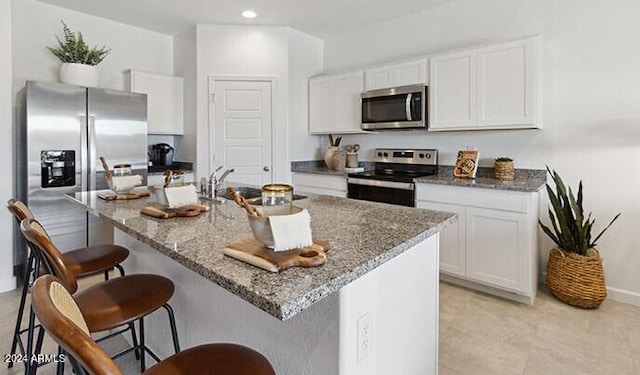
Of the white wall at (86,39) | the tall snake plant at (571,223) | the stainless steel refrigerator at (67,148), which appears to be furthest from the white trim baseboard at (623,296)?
the white wall at (86,39)

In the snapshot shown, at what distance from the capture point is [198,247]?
1.10 meters

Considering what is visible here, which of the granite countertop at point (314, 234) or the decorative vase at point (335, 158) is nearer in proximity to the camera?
the granite countertop at point (314, 234)

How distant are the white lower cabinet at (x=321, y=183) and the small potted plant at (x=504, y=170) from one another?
56.9 inches

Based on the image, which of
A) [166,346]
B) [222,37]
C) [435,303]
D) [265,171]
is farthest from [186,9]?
[435,303]

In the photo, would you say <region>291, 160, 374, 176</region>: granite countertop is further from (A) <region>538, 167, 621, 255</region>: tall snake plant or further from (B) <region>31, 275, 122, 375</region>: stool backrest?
(B) <region>31, 275, 122, 375</region>: stool backrest

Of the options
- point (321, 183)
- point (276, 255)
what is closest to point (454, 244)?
point (321, 183)

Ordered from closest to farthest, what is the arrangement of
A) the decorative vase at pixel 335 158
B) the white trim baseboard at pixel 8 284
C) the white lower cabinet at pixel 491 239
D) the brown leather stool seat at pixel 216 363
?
the brown leather stool seat at pixel 216 363 → the white lower cabinet at pixel 491 239 → the white trim baseboard at pixel 8 284 → the decorative vase at pixel 335 158

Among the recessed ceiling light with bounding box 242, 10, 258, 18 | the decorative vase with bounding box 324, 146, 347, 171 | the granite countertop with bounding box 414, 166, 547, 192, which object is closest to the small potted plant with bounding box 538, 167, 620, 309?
the granite countertop with bounding box 414, 166, 547, 192

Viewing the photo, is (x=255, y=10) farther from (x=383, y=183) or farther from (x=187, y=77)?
(x=383, y=183)

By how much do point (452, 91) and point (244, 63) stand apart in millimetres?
2277

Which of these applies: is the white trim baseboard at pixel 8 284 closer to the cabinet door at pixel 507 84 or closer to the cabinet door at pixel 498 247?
the cabinet door at pixel 498 247

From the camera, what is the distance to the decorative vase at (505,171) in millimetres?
3064

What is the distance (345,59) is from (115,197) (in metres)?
3.26

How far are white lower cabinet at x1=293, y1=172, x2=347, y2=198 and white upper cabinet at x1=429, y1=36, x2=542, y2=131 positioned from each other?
42.7 inches
